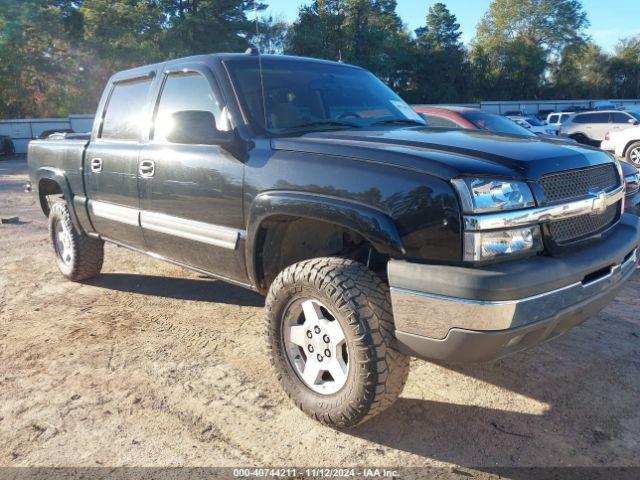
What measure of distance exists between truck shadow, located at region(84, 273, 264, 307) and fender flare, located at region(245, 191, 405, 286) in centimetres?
175

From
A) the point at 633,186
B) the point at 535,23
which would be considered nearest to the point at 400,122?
the point at 633,186

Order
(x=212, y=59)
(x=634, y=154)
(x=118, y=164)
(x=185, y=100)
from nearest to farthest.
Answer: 1. (x=212, y=59)
2. (x=185, y=100)
3. (x=118, y=164)
4. (x=634, y=154)

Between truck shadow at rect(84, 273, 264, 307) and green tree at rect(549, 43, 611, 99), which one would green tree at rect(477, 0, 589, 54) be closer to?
green tree at rect(549, 43, 611, 99)

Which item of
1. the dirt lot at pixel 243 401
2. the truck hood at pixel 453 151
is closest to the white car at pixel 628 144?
the dirt lot at pixel 243 401

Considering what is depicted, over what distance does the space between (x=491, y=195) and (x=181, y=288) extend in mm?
3614

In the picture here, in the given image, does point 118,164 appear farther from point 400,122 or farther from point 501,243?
point 501,243

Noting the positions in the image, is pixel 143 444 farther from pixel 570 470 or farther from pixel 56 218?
pixel 56 218

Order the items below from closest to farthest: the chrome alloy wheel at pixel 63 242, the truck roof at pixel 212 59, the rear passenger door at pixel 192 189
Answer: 1. the rear passenger door at pixel 192 189
2. the truck roof at pixel 212 59
3. the chrome alloy wheel at pixel 63 242

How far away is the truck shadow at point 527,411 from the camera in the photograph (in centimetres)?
261

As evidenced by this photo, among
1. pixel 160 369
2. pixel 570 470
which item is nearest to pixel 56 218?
pixel 160 369

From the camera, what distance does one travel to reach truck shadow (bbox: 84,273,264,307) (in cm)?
488

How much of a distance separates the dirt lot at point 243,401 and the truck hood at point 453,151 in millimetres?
1309

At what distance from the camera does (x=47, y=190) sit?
18.8 feet

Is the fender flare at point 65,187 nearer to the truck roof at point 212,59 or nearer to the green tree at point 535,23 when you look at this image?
the truck roof at point 212,59
